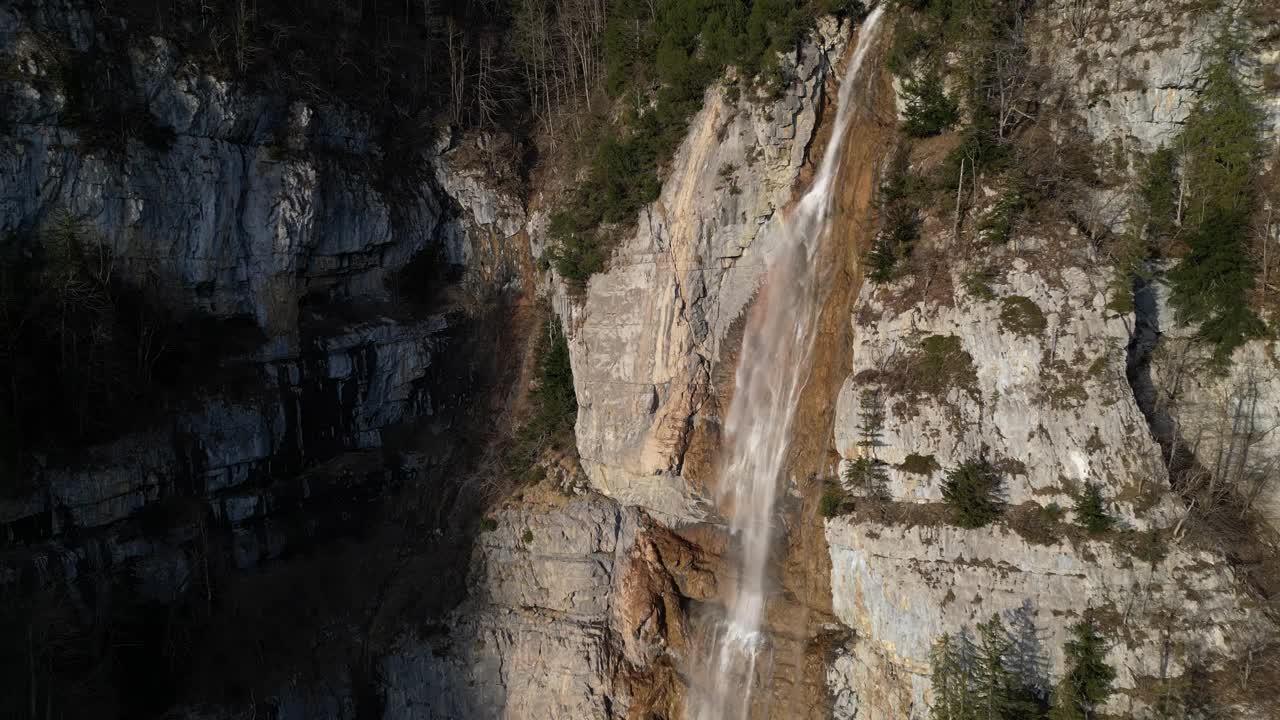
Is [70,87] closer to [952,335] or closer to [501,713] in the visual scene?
[501,713]

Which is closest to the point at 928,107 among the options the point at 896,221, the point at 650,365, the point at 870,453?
the point at 896,221

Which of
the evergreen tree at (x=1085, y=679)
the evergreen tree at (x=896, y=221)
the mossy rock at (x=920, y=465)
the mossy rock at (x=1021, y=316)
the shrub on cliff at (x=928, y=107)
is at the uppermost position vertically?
the shrub on cliff at (x=928, y=107)

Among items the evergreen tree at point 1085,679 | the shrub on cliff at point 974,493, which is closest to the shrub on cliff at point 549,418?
the shrub on cliff at point 974,493

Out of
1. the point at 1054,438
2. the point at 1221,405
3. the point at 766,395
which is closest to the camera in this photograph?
the point at 1054,438

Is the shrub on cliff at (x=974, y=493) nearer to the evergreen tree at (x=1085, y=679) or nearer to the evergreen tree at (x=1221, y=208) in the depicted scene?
the evergreen tree at (x=1085, y=679)

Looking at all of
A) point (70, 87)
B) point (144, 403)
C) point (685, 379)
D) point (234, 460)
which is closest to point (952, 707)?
point (685, 379)

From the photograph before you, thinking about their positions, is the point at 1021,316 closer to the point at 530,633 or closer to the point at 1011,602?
the point at 1011,602

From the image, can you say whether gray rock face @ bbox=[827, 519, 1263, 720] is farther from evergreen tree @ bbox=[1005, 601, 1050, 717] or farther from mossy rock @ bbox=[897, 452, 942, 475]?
mossy rock @ bbox=[897, 452, 942, 475]
